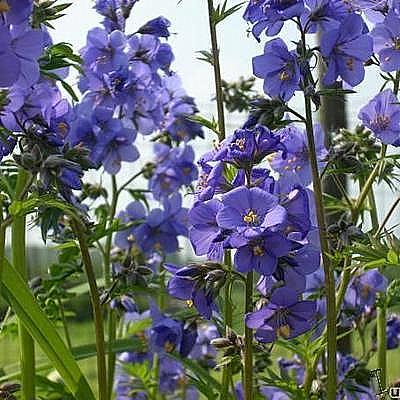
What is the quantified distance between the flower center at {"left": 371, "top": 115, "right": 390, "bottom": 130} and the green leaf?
63cm

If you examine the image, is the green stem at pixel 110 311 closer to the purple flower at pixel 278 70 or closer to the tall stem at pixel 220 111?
the tall stem at pixel 220 111

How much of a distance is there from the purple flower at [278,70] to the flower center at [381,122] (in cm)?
21

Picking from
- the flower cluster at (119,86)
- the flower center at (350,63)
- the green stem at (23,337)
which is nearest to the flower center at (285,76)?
the flower center at (350,63)

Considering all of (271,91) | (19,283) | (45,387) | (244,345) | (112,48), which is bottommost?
(45,387)

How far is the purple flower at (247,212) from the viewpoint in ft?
4.28

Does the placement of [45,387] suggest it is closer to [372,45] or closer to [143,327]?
[143,327]

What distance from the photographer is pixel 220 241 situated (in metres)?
1.33

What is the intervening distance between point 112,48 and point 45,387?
2.44ft

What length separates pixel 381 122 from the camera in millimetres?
1640

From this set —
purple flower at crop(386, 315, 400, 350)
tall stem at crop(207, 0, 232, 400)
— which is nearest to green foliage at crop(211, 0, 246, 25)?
tall stem at crop(207, 0, 232, 400)

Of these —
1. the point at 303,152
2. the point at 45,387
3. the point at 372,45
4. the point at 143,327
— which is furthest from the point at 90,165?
the point at 143,327

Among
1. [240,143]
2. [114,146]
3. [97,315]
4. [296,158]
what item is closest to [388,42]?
[296,158]

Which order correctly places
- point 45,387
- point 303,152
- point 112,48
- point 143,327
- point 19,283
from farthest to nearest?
point 143,327, point 112,48, point 45,387, point 303,152, point 19,283

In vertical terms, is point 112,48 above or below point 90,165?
above
